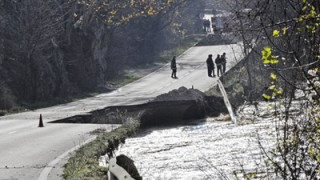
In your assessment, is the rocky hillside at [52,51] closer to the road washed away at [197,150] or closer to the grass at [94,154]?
the road washed away at [197,150]

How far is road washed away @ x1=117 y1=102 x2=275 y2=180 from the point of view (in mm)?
16078

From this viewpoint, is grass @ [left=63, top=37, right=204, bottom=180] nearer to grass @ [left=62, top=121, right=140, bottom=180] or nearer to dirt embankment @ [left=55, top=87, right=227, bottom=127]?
grass @ [left=62, top=121, right=140, bottom=180]

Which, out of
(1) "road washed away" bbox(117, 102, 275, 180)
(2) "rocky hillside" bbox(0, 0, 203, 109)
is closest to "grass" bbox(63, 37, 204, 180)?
(1) "road washed away" bbox(117, 102, 275, 180)

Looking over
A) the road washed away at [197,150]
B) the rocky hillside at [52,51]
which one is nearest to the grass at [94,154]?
the road washed away at [197,150]

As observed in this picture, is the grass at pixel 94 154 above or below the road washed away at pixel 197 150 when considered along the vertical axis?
above

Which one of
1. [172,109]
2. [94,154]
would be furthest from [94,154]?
[172,109]

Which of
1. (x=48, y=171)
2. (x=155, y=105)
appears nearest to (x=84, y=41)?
(x=155, y=105)

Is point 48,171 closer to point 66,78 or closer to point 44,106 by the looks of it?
point 44,106

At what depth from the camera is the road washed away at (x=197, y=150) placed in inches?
633

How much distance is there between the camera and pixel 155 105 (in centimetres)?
3086

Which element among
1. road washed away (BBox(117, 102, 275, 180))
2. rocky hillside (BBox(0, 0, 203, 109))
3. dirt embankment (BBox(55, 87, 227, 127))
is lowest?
road washed away (BBox(117, 102, 275, 180))

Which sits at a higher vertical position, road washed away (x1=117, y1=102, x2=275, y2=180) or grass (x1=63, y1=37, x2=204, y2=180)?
grass (x1=63, y1=37, x2=204, y2=180)

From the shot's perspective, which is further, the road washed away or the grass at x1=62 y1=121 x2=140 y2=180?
the road washed away

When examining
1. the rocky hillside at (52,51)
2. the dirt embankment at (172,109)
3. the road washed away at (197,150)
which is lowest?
Result: the road washed away at (197,150)
